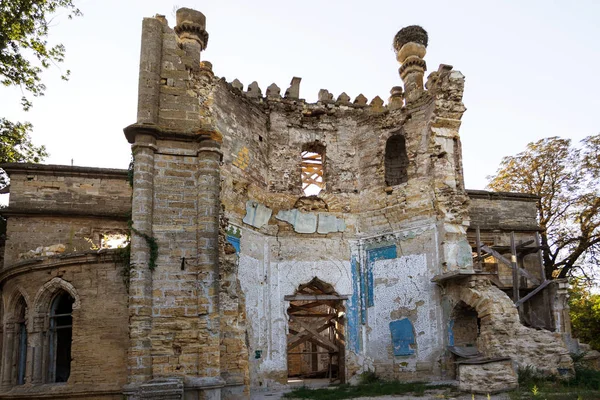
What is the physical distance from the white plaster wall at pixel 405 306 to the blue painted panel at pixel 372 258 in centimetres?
10

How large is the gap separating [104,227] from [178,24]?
6719 mm

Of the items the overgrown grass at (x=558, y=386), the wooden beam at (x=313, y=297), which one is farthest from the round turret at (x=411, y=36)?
the overgrown grass at (x=558, y=386)

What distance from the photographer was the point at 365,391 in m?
12.9

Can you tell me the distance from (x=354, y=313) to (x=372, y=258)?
64.0 inches

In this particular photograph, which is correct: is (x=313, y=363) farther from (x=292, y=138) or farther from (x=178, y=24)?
(x=178, y=24)

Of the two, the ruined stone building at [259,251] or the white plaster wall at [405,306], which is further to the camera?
Result: the white plaster wall at [405,306]

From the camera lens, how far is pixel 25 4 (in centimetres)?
1745

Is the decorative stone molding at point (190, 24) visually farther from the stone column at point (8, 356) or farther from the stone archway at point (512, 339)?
the stone archway at point (512, 339)

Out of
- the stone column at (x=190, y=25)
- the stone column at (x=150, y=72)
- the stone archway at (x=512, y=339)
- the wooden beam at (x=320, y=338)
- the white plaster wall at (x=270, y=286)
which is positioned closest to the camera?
the stone column at (x=150, y=72)

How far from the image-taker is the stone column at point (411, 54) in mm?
17875

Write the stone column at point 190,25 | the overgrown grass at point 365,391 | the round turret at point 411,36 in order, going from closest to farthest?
the overgrown grass at point 365,391 < the stone column at point 190,25 < the round turret at point 411,36

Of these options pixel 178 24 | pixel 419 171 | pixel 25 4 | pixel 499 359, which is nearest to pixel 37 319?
pixel 178 24

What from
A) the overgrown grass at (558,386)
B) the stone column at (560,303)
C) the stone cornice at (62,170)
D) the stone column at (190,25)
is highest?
the stone column at (190,25)

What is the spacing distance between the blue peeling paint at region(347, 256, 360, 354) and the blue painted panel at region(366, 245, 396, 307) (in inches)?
12.2
